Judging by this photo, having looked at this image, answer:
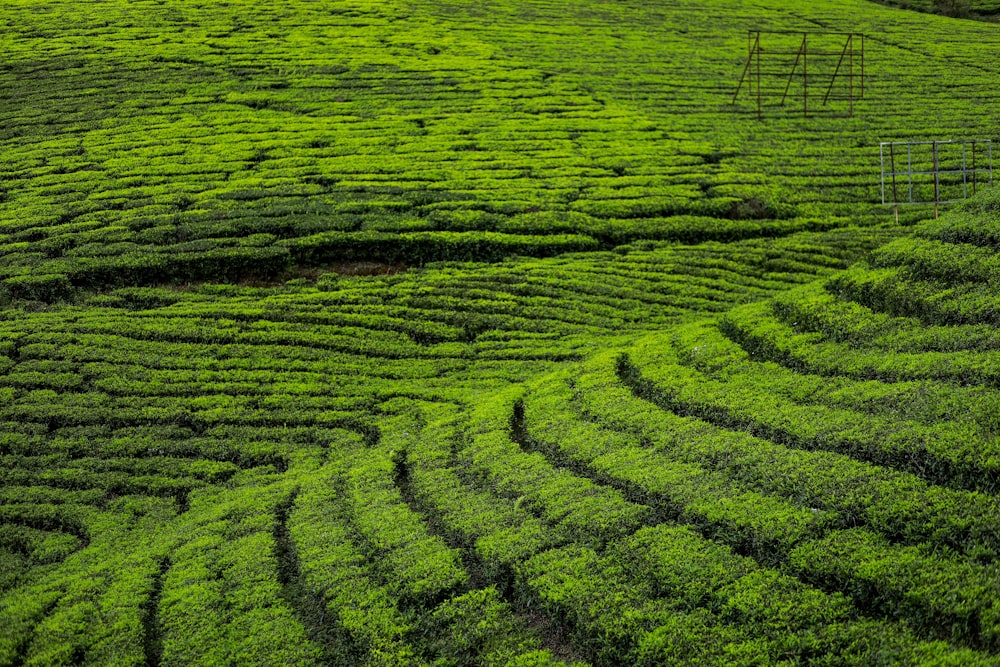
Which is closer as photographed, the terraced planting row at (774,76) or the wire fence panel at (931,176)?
the wire fence panel at (931,176)

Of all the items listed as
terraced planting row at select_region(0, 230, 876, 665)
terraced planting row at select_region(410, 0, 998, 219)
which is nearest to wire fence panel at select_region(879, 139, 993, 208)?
terraced planting row at select_region(410, 0, 998, 219)

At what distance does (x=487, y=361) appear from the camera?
55.4 feet

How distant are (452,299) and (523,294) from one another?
1651 millimetres

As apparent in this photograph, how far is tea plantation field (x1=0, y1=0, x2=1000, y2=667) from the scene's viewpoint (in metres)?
8.11

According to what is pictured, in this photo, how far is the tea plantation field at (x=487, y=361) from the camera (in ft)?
26.6

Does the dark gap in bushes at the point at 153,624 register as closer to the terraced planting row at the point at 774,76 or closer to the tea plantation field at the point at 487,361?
the tea plantation field at the point at 487,361

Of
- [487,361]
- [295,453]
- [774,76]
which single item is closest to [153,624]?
[295,453]

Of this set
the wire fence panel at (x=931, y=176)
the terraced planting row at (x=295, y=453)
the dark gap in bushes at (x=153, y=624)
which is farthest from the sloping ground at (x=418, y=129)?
the dark gap in bushes at (x=153, y=624)

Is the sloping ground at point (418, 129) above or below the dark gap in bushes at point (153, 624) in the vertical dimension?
above

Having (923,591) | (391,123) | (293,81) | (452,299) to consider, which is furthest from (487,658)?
(293,81)

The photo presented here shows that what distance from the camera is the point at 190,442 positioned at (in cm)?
1476

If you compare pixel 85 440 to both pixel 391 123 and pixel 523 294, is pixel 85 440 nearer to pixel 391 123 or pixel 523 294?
pixel 523 294

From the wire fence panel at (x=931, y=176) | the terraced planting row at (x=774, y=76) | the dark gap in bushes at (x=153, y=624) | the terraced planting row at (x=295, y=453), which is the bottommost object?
the dark gap in bushes at (x=153, y=624)

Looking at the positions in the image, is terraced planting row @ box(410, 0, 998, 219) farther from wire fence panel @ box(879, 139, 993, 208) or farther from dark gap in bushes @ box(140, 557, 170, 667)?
dark gap in bushes @ box(140, 557, 170, 667)
